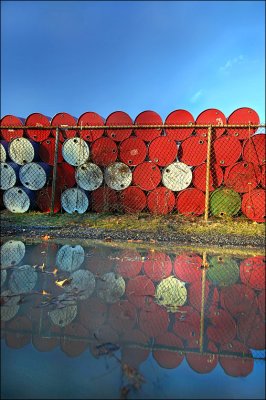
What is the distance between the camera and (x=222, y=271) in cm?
310

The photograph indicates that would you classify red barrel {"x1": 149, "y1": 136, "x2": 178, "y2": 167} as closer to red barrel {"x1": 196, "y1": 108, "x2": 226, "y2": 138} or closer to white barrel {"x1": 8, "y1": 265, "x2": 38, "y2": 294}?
red barrel {"x1": 196, "y1": 108, "x2": 226, "y2": 138}

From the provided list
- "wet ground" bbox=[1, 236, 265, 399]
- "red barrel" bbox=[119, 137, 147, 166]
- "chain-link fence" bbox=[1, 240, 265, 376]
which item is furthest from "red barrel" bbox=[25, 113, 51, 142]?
"wet ground" bbox=[1, 236, 265, 399]

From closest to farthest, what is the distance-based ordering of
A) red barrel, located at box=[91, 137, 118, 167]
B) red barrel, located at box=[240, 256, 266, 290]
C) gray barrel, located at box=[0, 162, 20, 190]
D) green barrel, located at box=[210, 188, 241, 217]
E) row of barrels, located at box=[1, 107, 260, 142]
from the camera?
red barrel, located at box=[240, 256, 266, 290] < green barrel, located at box=[210, 188, 241, 217] < row of barrels, located at box=[1, 107, 260, 142] < red barrel, located at box=[91, 137, 118, 167] < gray barrel, located at box=[0, 162, 20, 190]

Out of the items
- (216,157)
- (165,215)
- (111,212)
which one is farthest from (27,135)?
(216,157)

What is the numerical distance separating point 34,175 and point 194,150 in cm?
348

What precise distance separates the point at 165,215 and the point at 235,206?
1.36 meters

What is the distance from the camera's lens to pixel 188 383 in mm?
1507

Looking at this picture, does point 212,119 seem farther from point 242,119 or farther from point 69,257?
point 69,257

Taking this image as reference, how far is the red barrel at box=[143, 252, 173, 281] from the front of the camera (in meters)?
2.99

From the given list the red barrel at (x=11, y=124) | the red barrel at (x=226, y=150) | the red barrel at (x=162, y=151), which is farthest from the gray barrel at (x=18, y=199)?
the red barrel at (x=226, y=150)

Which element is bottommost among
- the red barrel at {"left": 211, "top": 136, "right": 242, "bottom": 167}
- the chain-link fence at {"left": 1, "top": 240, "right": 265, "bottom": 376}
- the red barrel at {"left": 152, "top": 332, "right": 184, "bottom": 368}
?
the red barrel at {"left": 152, "top": 332, "right": 184, "bottom": 368}

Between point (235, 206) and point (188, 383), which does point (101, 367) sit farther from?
point (235, 206)

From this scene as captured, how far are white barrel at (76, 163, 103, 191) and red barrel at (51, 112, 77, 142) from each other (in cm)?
80

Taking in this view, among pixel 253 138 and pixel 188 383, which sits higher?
pixel 253 138
